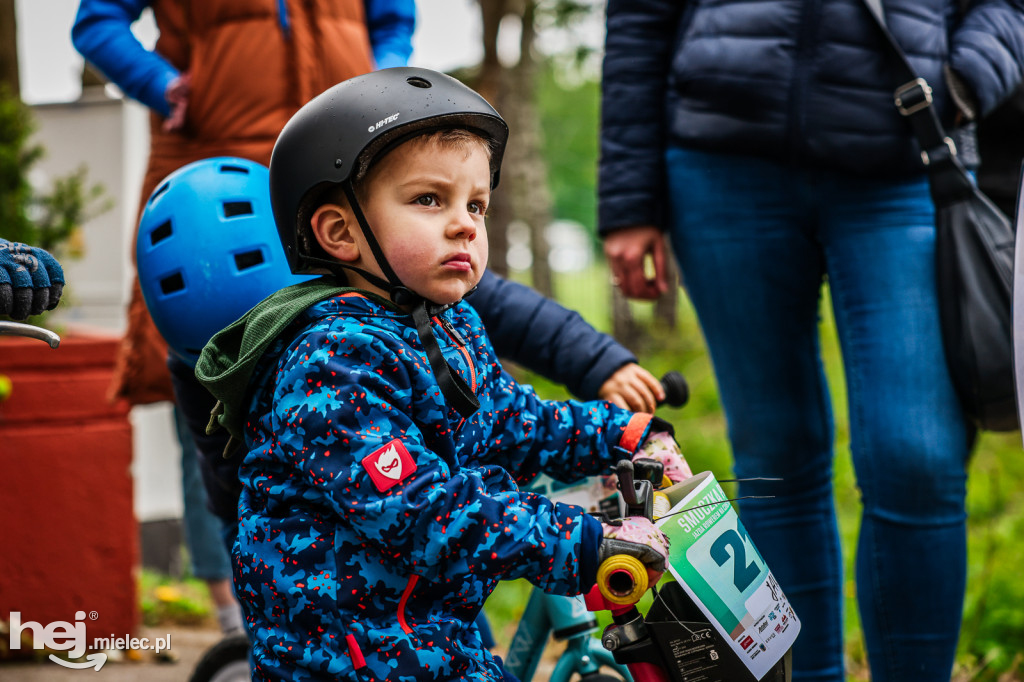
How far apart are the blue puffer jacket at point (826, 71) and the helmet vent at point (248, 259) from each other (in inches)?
43.8

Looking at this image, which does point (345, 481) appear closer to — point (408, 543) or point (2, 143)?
point (408, 543)

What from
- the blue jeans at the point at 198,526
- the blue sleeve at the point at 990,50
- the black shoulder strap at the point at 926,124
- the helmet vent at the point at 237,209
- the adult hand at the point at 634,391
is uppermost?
the blue sleeve at the point at 990,50

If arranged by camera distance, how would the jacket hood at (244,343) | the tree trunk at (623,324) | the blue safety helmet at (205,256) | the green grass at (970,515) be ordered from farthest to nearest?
the tree trunk at (623,324) → the green grass at (970,515) → the blue safety helmet at (205,256) → the jacket hood at (244,343)

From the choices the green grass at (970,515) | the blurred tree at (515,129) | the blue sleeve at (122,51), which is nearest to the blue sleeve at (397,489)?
the blue sleeve at (122,51)

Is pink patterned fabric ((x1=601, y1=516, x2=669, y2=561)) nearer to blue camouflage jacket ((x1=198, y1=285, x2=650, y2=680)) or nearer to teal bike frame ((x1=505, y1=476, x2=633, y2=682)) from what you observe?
blue camouflage jacket ((x1=198, y1=285, x2=650, y2=680))

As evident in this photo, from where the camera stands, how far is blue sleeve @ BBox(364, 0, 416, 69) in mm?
3373

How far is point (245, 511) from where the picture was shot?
6.32ft

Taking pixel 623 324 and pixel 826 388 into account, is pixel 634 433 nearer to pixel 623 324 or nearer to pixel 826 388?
pixel 826 388

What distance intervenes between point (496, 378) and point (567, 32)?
8057 mm

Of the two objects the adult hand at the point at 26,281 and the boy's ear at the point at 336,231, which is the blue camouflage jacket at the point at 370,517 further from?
the adult hand at the point at 26,281

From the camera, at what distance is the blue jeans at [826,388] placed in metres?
2.41

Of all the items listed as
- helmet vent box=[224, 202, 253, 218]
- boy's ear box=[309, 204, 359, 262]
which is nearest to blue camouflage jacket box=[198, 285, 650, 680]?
boy's ear box=[309, 204, 359, 262]

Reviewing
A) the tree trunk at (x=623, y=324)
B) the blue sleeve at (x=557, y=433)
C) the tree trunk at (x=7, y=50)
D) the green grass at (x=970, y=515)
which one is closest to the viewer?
the blue sleeve at (x=557, y=433)

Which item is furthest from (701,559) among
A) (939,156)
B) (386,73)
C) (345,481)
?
(939,156)
